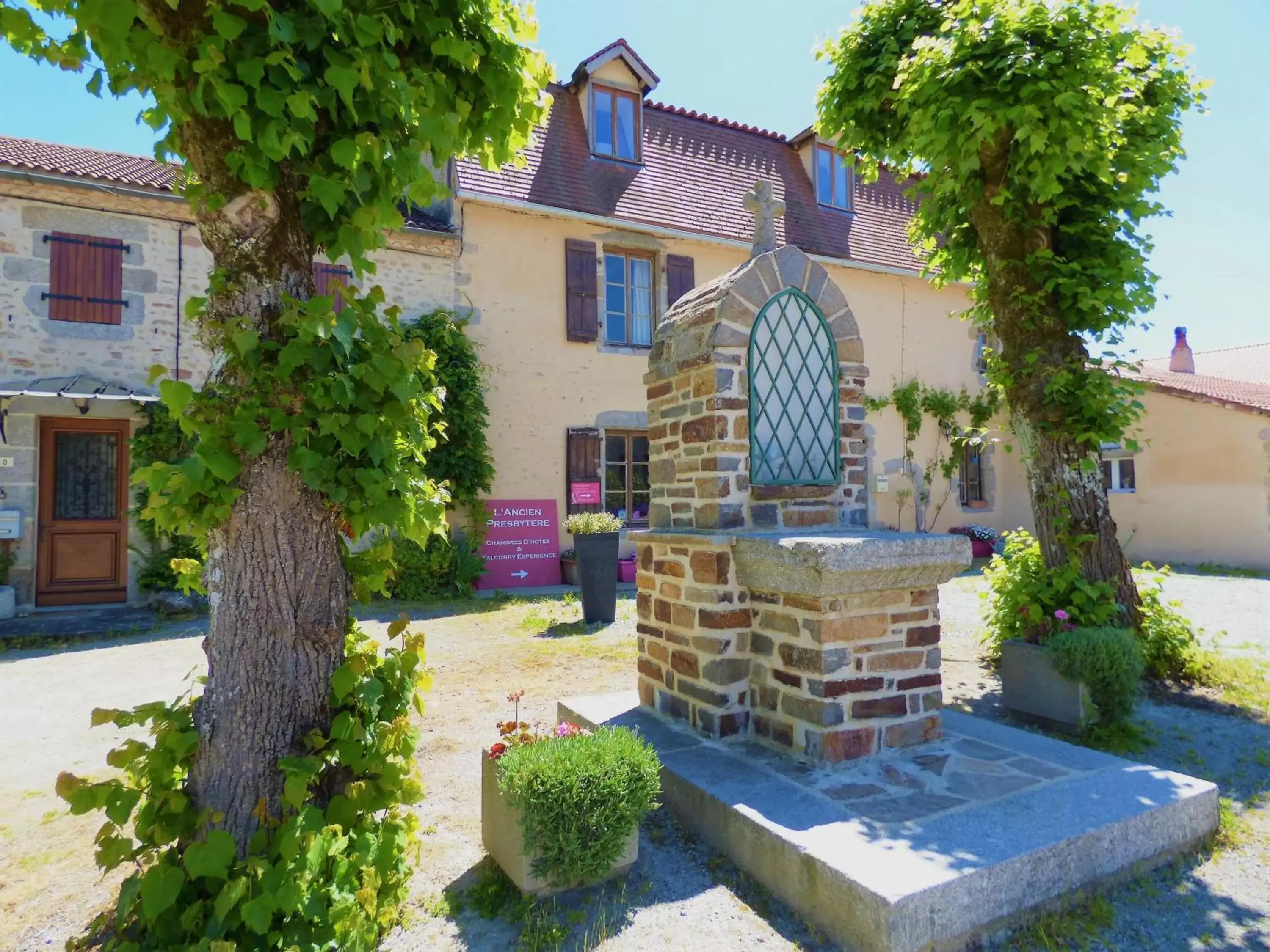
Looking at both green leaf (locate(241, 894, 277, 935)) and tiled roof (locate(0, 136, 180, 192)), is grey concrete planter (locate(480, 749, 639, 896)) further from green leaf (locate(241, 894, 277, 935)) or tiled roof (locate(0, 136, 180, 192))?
tiled roof (locate(0, 136, 180, 192))

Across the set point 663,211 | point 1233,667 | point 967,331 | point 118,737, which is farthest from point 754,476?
point 967,331

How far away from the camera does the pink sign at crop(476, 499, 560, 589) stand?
32.6 feet

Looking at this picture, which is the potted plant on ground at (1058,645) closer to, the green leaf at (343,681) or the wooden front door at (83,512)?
the green leaf at (343,681)

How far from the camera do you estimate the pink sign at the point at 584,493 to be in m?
10.4

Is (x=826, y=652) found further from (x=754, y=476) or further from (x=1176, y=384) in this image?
→ (x=1176, y=384)

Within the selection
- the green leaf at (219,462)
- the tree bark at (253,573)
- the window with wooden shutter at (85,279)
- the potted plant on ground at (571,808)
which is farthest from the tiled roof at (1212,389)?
the window with wooden shutter at (85,279)

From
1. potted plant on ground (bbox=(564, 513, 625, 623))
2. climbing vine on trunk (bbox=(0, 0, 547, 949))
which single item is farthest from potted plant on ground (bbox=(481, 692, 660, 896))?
potted plant on ground (bbox=(564, 513, 625, 623))

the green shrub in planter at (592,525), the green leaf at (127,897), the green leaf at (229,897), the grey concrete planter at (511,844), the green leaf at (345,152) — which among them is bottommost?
the grey concrete planter at (511,844)

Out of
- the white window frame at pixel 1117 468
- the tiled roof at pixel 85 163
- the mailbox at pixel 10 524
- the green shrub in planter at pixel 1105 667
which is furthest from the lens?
the white window frame at pixel 1117 468

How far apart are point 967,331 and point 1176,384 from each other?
3743 mm

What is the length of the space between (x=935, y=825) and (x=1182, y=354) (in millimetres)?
20216

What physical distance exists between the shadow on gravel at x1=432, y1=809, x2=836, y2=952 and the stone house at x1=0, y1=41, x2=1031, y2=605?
6.78 feet

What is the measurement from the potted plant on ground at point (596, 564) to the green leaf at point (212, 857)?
18.2 feet

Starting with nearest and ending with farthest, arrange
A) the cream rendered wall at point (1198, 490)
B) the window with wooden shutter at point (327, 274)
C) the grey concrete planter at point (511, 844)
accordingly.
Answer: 1. the grey concrete planter at point (511, 844)
2. the window with wooden shutter at point (327, 274)
3. the cream rendered wall at point (1198, 490)
